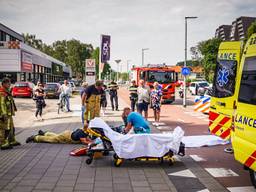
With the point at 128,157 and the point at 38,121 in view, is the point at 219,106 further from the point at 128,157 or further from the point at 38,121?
the point at 38,121

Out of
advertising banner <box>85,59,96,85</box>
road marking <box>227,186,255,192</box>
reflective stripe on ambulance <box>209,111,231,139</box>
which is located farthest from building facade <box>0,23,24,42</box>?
road marking <box>227,186,255,192</box>

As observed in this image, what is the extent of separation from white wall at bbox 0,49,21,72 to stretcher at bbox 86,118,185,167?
37001mm

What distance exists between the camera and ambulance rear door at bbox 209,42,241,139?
29.5 ft

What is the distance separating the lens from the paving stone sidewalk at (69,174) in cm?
631

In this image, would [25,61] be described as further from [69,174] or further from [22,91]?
[69,174]

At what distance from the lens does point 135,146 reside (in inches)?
309

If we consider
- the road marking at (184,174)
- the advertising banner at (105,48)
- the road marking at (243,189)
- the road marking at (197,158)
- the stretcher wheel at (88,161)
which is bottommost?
the road marking at (184,174)

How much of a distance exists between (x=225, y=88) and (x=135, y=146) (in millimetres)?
2987

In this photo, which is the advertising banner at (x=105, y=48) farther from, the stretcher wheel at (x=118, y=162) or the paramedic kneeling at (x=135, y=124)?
the stretcher wheel at (x=118, y=162)

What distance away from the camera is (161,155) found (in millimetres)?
7910

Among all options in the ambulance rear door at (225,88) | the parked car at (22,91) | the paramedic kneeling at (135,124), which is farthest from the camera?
the parked car at (22,91)

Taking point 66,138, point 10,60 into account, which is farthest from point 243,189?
point 10,60

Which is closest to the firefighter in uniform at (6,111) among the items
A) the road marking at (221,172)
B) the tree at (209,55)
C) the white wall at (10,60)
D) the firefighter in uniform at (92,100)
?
the firefighter in uniform at (92,100)

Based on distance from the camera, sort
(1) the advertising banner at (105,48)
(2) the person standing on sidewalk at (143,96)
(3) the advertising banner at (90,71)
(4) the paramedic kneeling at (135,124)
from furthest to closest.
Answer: (1) the advertising banner at (105,48) < (3) the advertising banner at (90,71) < (2) the person standing on sidewalk at (143,96) < (4) the paramedic kneeling at (135,124)
